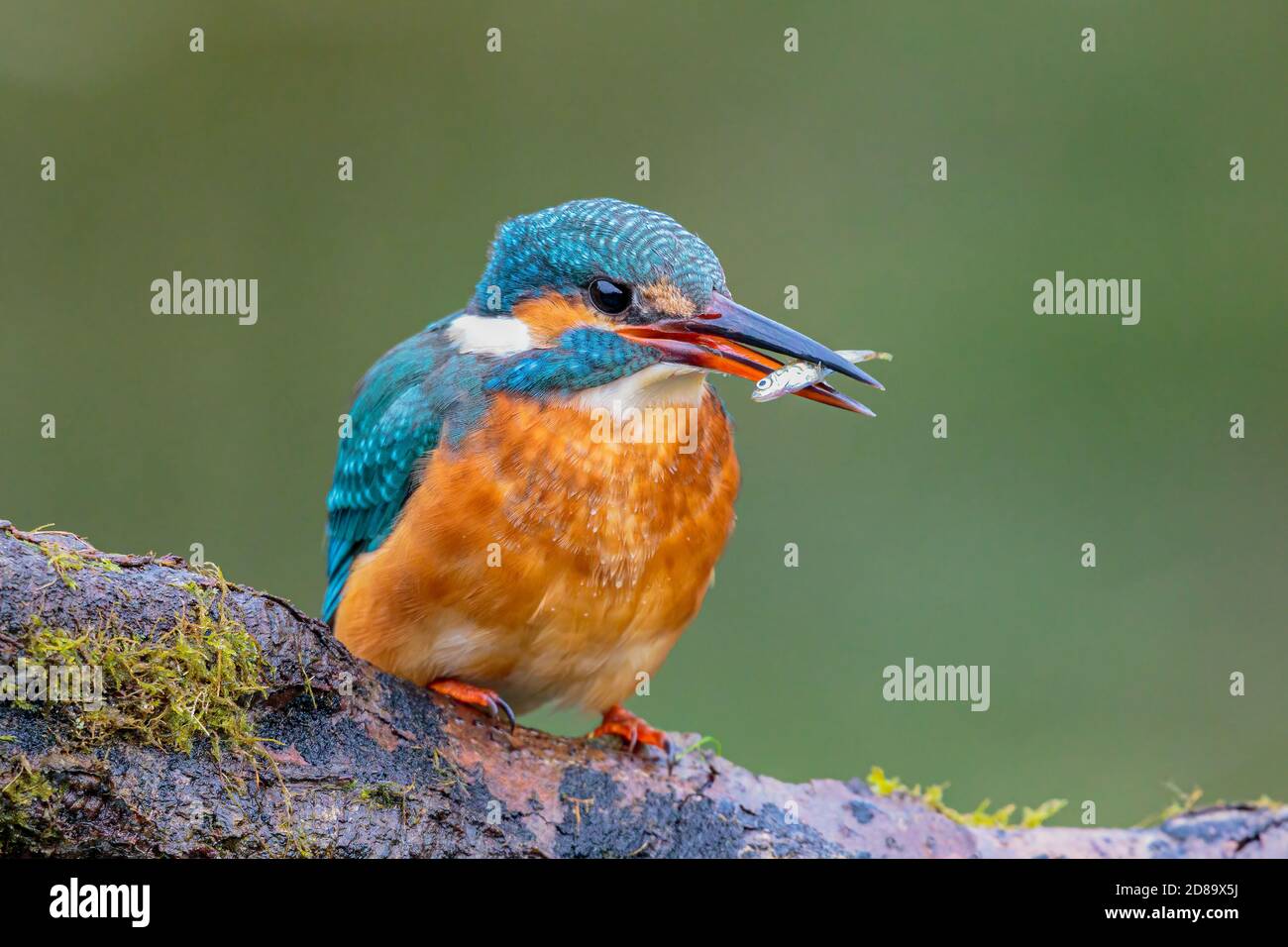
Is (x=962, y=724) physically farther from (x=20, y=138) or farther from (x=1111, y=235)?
(x=20, y=138)

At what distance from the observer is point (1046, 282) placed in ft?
18.1

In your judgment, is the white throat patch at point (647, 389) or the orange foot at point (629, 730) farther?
the orange foot at point (629, 730)

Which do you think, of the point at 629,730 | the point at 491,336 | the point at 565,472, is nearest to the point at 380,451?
the point at 491,336

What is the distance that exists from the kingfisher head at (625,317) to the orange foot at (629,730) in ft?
2.35

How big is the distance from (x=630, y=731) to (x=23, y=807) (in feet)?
4.28

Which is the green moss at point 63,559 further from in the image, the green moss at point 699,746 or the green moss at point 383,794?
the green moss at point 699,746

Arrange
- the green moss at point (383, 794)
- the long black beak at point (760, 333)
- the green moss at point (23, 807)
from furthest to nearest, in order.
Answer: the long black beak at point (760, 333) < the green moss at point (383, 794) < the green moss at point (23, 807)

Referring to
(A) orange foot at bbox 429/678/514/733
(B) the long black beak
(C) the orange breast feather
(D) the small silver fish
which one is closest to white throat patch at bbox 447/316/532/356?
(C) the orange breast feather

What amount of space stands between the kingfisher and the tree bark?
8.1 inches

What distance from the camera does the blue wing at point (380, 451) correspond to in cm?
269

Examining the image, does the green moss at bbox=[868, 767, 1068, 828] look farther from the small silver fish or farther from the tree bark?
the small silver fish

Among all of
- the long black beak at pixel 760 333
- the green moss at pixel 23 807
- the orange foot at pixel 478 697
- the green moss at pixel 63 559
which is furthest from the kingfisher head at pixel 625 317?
the green moss at pixel 23 807

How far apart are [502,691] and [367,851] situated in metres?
0.74

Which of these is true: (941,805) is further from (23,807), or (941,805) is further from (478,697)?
(23,807)
